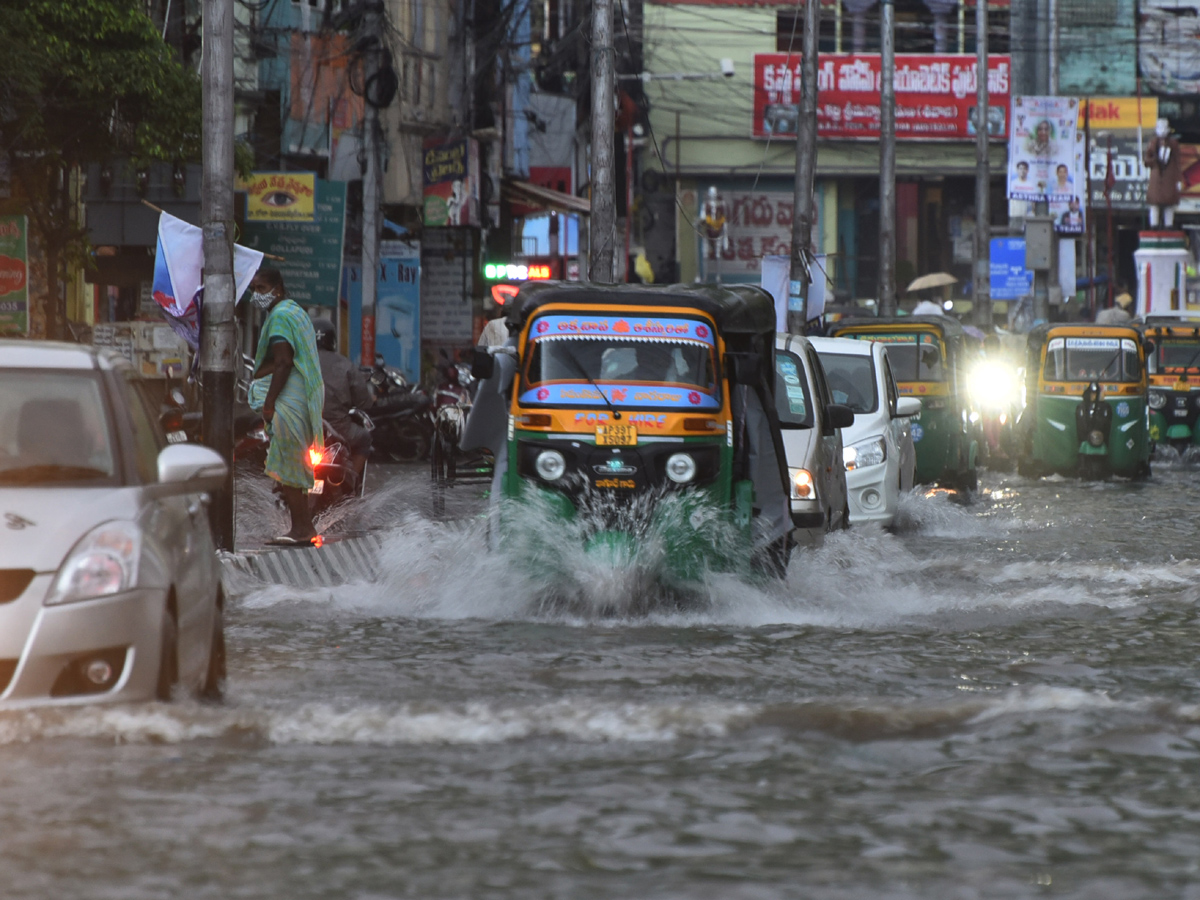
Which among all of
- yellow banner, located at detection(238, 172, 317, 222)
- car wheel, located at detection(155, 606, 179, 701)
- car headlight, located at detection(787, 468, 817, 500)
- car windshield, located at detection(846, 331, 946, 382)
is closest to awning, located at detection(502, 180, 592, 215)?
yellow banner, located at detection(238, 172, 317, 222)

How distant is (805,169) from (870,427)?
13.0 meters

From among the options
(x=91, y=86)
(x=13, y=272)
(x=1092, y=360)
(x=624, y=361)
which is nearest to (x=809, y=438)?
(x=624, y=361)

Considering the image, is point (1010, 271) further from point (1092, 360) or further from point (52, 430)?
point (52, 430)

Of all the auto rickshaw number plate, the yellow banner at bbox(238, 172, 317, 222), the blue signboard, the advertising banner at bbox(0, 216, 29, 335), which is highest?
the blue signboard

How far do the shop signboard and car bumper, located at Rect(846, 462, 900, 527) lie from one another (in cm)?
1026

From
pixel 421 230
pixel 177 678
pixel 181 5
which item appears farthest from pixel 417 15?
pixel 177 678

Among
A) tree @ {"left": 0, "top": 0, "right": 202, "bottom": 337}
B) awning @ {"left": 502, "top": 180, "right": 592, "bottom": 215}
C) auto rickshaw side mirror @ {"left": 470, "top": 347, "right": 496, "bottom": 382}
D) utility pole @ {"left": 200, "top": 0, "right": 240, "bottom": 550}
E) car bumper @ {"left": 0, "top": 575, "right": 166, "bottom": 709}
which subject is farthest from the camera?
awning @ {"left": 502, "top": 180, "right": 592, "bottom": 215}

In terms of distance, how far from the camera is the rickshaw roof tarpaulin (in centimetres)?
1093

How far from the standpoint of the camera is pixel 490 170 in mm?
37688

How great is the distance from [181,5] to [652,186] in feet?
128

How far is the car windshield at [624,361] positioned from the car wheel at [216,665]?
3.50 meters

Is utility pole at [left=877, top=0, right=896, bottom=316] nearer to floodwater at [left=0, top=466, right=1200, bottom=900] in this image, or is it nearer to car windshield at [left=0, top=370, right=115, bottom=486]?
floodwater at [left=0, top=466, right=1200, bottom=900]

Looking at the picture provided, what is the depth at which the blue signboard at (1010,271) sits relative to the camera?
53.5 metres

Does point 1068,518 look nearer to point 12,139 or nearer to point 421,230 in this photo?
point 12,139
